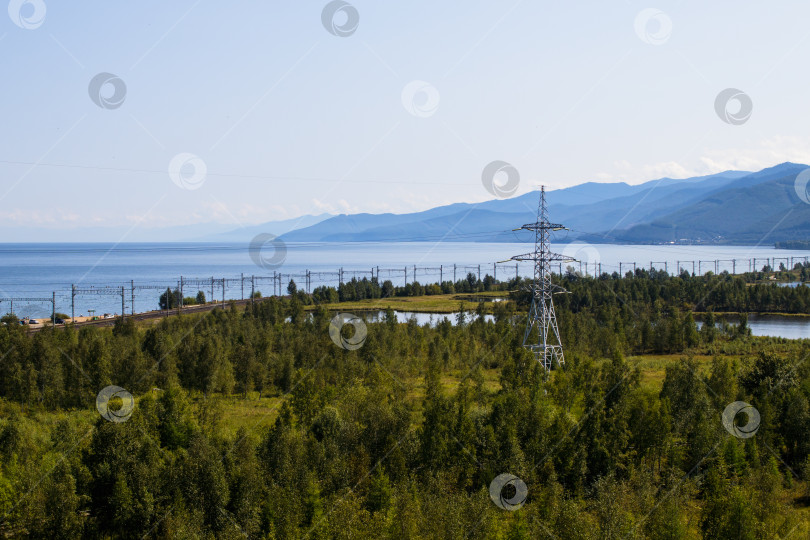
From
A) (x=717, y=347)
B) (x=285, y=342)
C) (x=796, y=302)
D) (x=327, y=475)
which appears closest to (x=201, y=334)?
(x=285, y=342)

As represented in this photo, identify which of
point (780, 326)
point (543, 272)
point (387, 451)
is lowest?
point (387, 451)

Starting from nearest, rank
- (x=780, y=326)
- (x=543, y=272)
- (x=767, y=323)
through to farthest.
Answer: (x=543, y=272)
(x=780, y=326)
(x=767, y=323)

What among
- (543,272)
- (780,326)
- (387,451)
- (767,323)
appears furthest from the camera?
(767,323)

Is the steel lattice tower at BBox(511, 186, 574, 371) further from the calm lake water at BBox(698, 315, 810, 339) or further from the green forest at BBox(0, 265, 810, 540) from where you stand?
the calm lake water at BBox(698, 315, 810, 339)

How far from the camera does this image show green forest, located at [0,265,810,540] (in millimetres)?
14289

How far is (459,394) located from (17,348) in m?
20.7

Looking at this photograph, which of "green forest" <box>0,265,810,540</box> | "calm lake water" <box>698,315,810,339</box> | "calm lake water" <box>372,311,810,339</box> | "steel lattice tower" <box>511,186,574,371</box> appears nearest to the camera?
"green forest" <box>0,265,810,540</box>

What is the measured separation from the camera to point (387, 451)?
18.3 metres

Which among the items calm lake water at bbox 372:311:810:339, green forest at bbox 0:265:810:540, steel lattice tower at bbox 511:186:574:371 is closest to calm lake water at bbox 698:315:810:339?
calm lake water at bbox 372:311:810:339

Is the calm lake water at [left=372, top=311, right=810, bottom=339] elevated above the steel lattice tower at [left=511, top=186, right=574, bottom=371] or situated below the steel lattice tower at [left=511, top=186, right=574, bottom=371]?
below

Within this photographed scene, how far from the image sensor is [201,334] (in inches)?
1436

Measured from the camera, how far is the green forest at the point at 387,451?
14.3 meters

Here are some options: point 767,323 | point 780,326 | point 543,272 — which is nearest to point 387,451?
point 543,272

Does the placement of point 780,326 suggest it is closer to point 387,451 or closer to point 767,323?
point 767,323
